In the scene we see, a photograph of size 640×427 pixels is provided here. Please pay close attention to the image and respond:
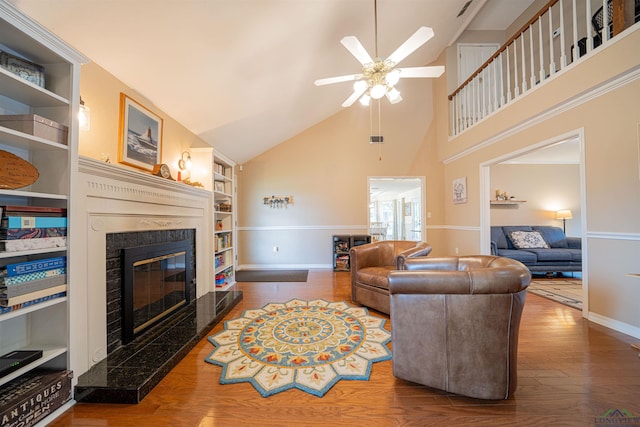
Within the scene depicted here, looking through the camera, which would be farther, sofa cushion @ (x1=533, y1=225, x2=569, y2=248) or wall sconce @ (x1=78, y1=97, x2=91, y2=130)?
sofa cushion @ (x1=533, y1=225, x2=569, y2=248)

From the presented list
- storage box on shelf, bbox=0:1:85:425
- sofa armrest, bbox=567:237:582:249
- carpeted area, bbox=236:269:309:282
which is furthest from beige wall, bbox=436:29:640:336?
storage box on shelf, bbox=0:1:85:425

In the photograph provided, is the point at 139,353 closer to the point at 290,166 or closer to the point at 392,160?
the point at 290,166

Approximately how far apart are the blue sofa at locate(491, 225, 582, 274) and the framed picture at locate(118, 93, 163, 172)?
5.34 metres

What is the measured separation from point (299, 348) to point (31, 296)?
1.69 m

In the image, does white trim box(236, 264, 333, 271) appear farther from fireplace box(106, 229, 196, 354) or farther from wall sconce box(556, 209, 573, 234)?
wall sconce box(556, 209, 573, 234)

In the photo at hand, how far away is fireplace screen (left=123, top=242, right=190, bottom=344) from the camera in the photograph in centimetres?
199

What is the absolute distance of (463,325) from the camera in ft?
4.56

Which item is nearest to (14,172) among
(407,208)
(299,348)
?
(299,348)

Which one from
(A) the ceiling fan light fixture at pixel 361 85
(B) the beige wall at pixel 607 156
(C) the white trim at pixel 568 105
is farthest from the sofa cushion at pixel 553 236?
(A) the ceiling fan light fixture at pixel 361 85

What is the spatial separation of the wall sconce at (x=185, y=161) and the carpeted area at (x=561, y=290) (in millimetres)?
5102

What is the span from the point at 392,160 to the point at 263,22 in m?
3.85

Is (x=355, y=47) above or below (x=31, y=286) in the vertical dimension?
above

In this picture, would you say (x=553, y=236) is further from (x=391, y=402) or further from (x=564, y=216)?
(x=391, y=402)

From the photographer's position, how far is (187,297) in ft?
9.34
